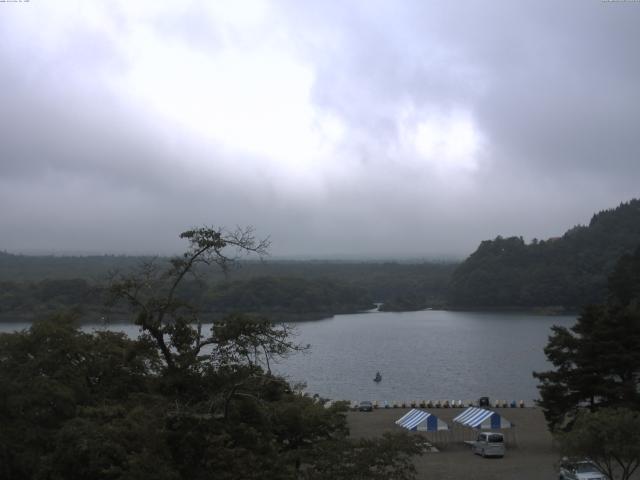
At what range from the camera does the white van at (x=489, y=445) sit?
1805cm

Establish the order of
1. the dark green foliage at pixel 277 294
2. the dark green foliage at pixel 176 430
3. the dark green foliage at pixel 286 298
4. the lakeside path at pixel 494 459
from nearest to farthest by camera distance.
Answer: the dark green foliage at pixel 176 430
the lakeside path at pixel 494 459
the dark green foliage at pixel 277 294
the dark green foliage at pixel 286 298

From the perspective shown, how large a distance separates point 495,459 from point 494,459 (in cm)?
3

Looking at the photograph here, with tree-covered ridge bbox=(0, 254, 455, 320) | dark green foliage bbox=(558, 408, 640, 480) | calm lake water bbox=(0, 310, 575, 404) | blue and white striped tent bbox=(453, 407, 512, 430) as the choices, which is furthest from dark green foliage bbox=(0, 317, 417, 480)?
tree-covered ridge bbox=(0, 254, 455, 320)

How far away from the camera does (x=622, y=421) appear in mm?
11164

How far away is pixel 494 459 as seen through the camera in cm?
1789

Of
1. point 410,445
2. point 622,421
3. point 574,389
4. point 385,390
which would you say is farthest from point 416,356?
point 410,445

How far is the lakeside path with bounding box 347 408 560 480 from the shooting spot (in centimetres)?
1608

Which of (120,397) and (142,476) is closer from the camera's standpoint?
(142,476)

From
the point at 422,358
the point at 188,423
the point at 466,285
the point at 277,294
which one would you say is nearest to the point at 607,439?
the point at 188,423

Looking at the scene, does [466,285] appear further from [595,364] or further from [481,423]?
[595,364]

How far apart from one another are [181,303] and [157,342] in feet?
1.99

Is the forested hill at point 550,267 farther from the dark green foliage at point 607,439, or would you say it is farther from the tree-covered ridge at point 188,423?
the tree-covered ridge at point 188,423

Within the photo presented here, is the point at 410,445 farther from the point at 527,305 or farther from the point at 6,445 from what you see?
the point at 527,305

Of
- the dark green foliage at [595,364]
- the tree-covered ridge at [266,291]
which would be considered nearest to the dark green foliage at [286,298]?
the tree-covered ridge at [266,291]
